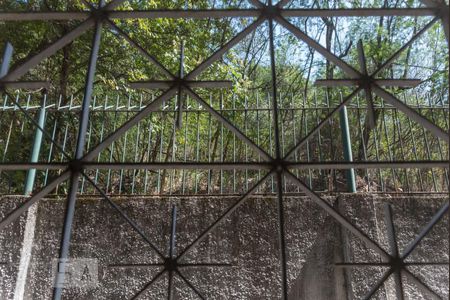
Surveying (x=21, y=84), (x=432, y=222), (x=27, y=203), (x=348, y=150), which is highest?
(x=348, y=150)

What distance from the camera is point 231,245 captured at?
395 centimetres

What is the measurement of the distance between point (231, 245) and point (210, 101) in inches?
68.3

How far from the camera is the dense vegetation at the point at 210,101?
16.7 feet

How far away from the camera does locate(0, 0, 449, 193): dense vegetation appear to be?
509 cm

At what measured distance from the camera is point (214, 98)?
6969mm

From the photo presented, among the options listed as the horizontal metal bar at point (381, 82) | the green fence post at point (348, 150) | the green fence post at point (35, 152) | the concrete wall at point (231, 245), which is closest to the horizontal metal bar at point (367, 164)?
the horizontal metal bar at point (381, 82)

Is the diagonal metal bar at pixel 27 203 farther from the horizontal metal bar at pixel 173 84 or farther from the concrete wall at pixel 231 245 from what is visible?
Result: the concrete wall at pixel 231 245

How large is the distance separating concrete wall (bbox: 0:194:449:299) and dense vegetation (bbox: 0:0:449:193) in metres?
0.52

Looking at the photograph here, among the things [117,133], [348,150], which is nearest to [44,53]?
[117,133]

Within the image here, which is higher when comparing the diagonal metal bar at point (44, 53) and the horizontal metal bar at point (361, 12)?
the horizontal metal bar at point (361, 12)

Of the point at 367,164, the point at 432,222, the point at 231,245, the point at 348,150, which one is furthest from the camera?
the point at 348,150

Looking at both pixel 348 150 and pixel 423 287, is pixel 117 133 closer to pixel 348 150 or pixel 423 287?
pixel 423 287

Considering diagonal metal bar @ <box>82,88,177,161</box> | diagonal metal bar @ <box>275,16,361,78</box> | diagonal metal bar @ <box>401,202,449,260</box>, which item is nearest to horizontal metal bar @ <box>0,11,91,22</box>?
diagonal metal bar @ <box>82,88,177,161</box>

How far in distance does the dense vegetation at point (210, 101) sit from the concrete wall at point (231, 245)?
1.70ft
